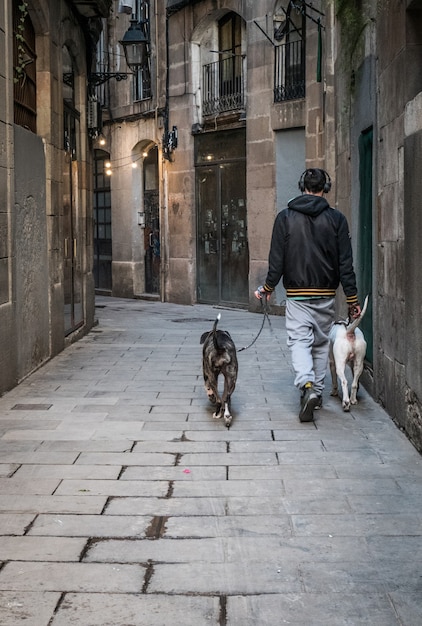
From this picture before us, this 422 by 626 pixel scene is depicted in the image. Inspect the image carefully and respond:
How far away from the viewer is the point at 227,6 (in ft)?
59.7

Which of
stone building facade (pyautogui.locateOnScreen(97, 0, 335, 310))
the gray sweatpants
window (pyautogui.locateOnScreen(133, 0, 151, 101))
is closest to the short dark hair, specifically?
the gray sweatpants

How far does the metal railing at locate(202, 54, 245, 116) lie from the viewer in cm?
1833

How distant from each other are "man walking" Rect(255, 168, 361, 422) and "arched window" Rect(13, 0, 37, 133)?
386 cm

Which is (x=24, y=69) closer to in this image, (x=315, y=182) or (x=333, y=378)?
(x=315, y=182)

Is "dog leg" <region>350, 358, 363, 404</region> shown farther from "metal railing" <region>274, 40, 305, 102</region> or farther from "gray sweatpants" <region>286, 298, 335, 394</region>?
"metal railing" <region>274, 40, 305, 102</region>

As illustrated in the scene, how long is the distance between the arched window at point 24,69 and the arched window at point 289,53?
6.63 meters

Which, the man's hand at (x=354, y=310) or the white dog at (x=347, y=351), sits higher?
the man's hand at (x=354, y=310)

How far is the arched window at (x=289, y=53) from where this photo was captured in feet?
53.8

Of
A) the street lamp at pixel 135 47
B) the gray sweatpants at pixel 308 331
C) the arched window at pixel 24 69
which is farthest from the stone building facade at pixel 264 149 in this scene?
the arched window at pixel 24 69

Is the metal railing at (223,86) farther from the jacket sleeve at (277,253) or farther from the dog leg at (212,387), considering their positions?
the dog leg at (212,387)

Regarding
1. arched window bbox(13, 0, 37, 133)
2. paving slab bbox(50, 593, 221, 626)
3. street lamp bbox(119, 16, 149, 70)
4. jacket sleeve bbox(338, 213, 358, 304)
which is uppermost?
street lamp bbox(119, 16, 149, 70)

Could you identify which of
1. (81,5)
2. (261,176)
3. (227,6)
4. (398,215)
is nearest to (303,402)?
(398,215)

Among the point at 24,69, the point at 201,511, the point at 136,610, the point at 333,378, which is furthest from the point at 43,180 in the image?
the point at 136,610

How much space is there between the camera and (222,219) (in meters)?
18.9
